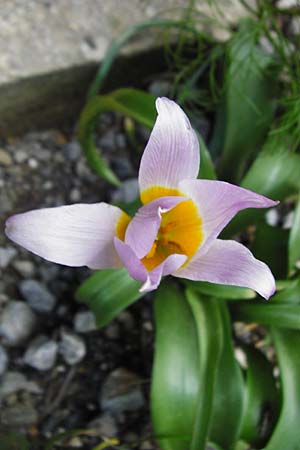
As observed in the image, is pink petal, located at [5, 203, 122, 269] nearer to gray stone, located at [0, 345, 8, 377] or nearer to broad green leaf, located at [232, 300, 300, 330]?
broad green leaf, located at [232, 300, 300, 330]

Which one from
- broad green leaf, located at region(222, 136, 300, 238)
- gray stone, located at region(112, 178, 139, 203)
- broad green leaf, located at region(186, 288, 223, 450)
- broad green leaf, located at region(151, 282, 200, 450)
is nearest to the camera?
broad green leaf, located at region(186, 288, 223, 450)

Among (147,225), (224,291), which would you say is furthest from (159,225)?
(224,291)

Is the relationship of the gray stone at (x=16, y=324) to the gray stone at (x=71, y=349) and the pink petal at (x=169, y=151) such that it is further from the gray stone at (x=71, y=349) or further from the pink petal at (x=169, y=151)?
the pink petal at (x=169, y=151)

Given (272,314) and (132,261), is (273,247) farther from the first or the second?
(132,261)

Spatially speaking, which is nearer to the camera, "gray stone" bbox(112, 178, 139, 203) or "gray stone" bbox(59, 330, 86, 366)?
"gray stone" bbox(59, 330, 86, 366)

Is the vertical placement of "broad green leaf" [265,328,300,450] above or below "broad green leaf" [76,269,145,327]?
below

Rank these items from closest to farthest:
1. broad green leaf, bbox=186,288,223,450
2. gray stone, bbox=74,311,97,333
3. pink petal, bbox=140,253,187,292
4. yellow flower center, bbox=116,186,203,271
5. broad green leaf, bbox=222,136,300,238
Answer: pink petal, bbox=140,253,187,292, yellow flower center, bbox=116,186,203,271, broad green leaf, bbox=186,288,223,450, broad green leaf, bbox=222,136,300,238, gray stone, bbox=74,311,97,333

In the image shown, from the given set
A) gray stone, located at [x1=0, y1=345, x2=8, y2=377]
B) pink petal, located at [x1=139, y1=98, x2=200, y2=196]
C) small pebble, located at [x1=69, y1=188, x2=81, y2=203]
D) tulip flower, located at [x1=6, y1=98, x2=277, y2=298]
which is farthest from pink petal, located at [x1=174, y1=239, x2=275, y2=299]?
small pebble, located at [x1=69, y1=188, x2=81, y2=203]
